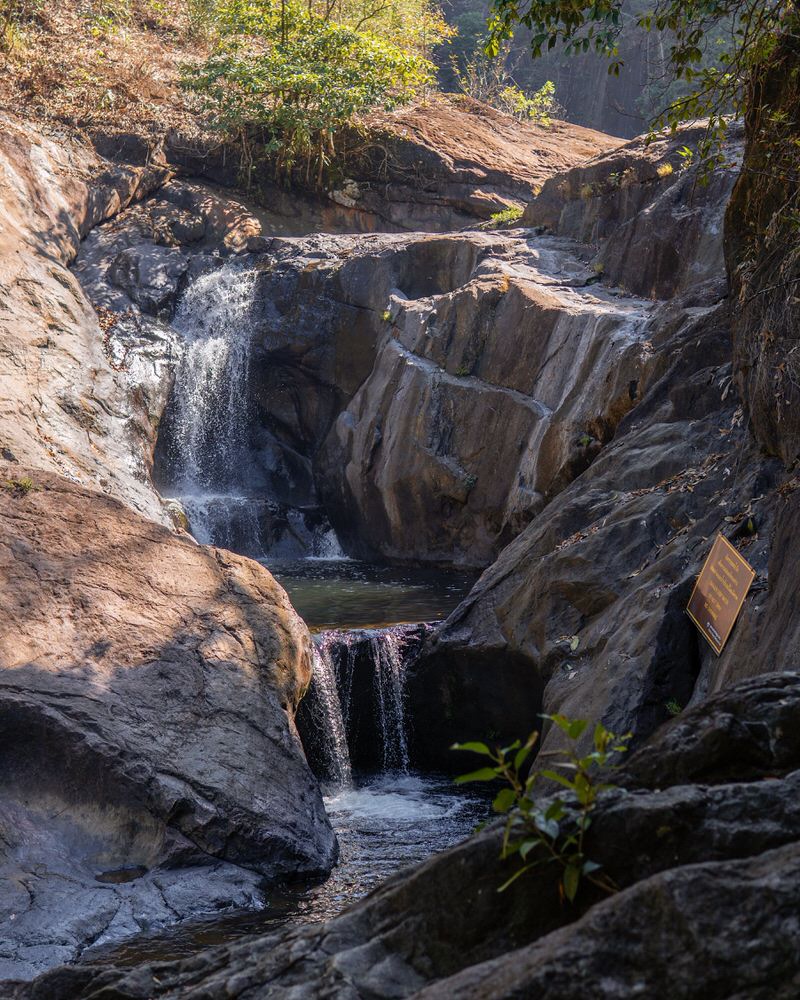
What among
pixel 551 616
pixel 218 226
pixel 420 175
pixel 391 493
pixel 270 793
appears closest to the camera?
pixel 270 793

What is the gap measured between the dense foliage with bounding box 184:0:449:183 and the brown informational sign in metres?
14.2

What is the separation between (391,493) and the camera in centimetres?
1362

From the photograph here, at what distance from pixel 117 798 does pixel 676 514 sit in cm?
379

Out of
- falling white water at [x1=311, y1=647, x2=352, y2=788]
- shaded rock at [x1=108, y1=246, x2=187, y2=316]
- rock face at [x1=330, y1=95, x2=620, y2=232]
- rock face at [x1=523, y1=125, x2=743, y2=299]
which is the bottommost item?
falling white water at [x1=311, y1=647, x2=352, y2=788]

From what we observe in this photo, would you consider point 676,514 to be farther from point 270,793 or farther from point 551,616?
point 270,793

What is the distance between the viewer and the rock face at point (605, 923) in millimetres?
1739

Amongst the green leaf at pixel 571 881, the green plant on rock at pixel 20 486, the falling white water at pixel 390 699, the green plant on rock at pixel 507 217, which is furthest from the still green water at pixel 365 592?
the green leaf at pixel 571 881

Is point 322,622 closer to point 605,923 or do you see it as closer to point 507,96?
point 605,923

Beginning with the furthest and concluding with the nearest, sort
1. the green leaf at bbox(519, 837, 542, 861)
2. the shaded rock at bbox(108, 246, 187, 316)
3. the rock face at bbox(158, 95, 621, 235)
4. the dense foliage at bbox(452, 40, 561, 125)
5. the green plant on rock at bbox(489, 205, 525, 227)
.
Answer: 1. the dense foliage at bbox(452, 40, 561, 125)
2. the rock face at bbox(158, 95, 621, 235)
3. the green plant on rock at bbox(489, 205, 525, 227)
4. the shaded rock at bbox(108, 246, 187, 316)
5. the green leaf at bbox(519, 837, 542, 861)

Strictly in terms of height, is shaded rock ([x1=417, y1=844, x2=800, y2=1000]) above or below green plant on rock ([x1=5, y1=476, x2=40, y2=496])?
above

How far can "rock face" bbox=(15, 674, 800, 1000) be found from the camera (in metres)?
1.74

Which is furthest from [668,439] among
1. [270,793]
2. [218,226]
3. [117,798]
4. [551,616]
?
[218,226]

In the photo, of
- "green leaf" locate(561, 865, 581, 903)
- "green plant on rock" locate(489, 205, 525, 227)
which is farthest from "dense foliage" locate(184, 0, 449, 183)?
"green leaf" locate(561, 865, 581, 903)

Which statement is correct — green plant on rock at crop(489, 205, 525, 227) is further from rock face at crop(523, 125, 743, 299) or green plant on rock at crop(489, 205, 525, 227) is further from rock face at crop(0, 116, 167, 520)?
rock face at crop(0, 116, 167, 520)
